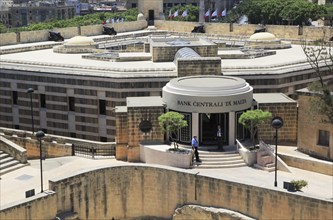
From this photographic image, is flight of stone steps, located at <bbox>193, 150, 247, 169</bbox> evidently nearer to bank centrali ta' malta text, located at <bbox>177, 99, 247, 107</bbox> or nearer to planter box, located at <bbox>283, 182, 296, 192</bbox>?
bank centrali ta' malta text, located at <bbox>177, 99, 247, 107</bbox>

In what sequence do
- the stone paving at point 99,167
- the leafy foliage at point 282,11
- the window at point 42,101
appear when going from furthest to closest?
the leafy foliage at point 282,11 → the window at point 42,101 → the stone paving at point 99,167

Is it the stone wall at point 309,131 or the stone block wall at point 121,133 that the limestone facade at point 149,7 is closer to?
the stone block wall at point 121,133

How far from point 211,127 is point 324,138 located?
21.7ft

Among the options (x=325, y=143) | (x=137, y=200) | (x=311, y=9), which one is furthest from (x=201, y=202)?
(x=311, y=9)

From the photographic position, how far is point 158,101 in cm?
3612

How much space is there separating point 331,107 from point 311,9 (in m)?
61.0

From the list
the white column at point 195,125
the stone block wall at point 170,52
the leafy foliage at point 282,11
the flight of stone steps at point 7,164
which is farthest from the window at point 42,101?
the leafy foliage at point 282,11

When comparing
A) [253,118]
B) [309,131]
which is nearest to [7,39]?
[253,118]

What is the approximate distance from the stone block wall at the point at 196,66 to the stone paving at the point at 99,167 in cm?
755

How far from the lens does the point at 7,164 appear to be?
114ft

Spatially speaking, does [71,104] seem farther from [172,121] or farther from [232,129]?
[232,129]

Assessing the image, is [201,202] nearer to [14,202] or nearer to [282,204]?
[282,204]

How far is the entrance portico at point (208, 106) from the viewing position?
33562mm

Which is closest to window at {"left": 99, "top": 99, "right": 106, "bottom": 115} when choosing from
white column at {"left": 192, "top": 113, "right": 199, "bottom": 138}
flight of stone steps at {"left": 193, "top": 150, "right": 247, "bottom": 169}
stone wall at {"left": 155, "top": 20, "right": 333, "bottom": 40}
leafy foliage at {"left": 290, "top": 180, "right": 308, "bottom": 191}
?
white column at {"left": 192, "top": 113, "right": 199, "bottom": 138}
